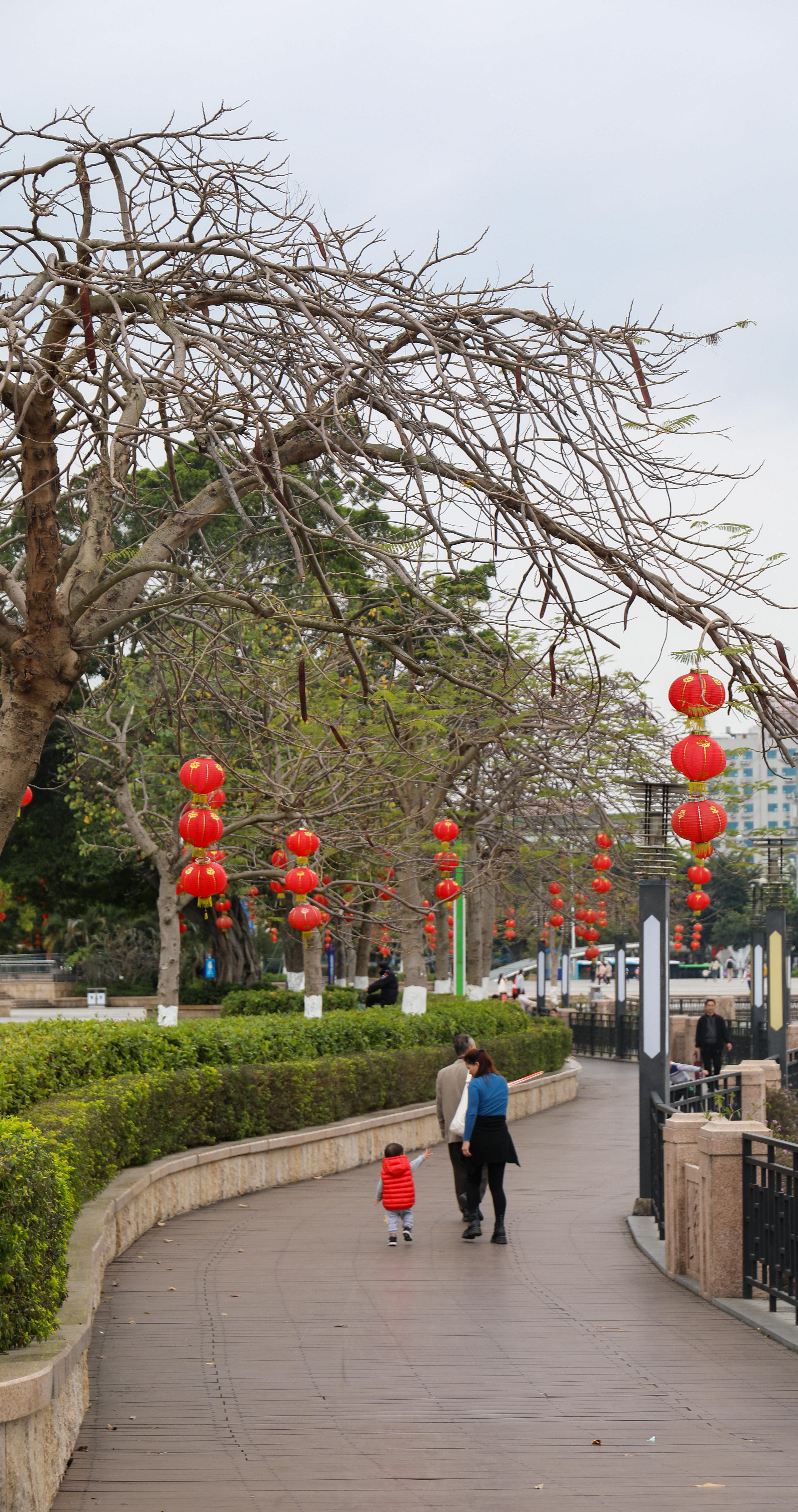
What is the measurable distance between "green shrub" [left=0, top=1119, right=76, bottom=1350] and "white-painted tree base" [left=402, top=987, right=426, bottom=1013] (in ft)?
57.1

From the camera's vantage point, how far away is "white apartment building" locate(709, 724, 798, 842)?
30.5 ft

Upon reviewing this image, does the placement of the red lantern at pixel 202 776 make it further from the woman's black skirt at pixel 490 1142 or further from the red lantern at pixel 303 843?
the woman's black skirt at pixel 490 1142

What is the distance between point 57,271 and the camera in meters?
7.70

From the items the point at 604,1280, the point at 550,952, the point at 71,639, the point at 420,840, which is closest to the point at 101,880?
the point at 420,840

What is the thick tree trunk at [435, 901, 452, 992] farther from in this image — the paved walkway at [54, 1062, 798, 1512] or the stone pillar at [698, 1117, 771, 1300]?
the stone pillar at [698, 1117, 771, 1300]

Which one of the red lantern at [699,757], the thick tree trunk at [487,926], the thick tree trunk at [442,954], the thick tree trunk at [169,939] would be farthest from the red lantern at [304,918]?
the thick tree trunk at [487,926]

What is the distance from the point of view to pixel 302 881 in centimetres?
1552

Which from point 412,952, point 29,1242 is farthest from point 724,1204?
point 412,952

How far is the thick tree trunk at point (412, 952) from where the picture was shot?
2419 cm

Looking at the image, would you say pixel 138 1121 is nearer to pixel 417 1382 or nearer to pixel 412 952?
pixel 417 1382

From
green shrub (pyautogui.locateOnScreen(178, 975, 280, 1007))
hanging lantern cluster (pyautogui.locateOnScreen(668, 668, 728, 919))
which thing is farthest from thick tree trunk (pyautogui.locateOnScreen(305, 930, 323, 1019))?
green shrub (pyautogui.locateOnScreen(178, 975, 280, 1007))

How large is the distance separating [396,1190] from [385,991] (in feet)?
53.2

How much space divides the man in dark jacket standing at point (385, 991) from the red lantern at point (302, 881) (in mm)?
13099

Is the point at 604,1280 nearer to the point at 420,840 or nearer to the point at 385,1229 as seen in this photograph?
the point at 385,1229
